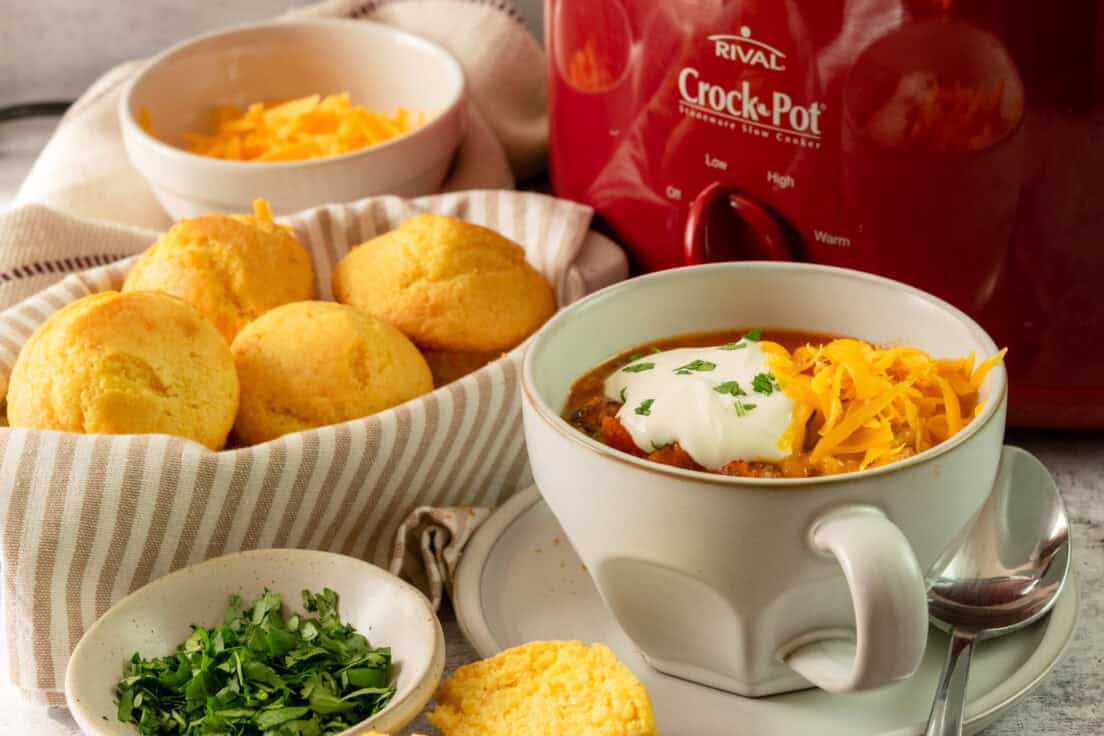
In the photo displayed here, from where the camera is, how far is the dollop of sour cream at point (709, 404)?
0.70 meters

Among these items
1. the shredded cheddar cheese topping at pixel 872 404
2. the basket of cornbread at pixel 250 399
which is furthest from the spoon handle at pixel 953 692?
the basket of cornbread at pixel 250 399

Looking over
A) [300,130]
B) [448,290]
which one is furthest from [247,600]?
[300,130]

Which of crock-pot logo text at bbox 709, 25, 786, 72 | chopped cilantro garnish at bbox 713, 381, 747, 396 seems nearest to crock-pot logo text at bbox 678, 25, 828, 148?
crock-pot logo text at bbox 709, 25, 786, 72

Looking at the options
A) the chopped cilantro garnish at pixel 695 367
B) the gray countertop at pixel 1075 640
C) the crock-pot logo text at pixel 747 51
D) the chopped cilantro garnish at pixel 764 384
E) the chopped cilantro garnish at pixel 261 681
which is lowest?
the gray countertop at pixel 1075 640

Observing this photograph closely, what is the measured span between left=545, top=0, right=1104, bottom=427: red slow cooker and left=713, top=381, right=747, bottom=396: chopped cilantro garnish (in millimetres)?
234

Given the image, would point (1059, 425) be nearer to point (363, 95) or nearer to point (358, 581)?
point (358, 581)

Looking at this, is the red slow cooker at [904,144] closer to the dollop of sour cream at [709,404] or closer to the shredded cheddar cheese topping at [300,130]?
the dollop of sour cream at [709,404]

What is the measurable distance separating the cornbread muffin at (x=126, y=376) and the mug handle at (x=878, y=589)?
1.28ft

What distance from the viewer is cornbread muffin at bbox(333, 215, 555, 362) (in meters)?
0.96

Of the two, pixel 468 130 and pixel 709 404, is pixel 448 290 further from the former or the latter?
pixel 468 130

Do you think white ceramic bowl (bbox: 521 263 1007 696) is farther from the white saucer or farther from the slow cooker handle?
the slow cooker handle

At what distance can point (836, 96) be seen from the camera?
2.87 ft

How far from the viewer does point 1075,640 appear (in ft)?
2.67

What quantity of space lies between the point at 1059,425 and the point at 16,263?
2.59ft
